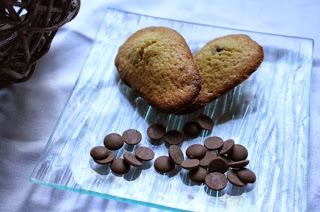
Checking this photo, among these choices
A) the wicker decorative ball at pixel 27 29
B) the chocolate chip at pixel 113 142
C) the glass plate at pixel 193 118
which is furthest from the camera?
the chocolate chip at pixel 113 142

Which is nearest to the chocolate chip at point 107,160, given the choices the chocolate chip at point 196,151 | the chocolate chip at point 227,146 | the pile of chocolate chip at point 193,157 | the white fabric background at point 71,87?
the pile of chocolate chip at point 193,157

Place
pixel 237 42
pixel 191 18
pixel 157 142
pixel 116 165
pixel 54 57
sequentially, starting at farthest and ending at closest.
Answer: pixel 191 18, pixel 54 57, pixel 237 42, pixel 157 142, pixel 116 165

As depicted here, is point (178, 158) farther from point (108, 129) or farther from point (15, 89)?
point (15, 89)

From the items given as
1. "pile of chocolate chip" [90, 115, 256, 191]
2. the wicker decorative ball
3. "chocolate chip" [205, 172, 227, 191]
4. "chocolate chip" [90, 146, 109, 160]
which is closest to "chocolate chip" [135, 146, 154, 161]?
"pile of chocolate chip" [90, 115, 256, 191]

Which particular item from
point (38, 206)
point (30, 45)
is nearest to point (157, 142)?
point (38, 206)

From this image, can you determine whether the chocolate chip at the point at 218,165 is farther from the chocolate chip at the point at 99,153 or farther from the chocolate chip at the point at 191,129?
the chocolate chip at the point at 99,153

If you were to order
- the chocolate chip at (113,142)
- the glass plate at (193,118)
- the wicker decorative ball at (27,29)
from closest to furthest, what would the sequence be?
1. the wicker decorative ball at (27,29)
2. the glass plate at (193,118)
3. the chocolate chip at (113,142)

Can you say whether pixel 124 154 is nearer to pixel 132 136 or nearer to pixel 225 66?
pixel 132 136
